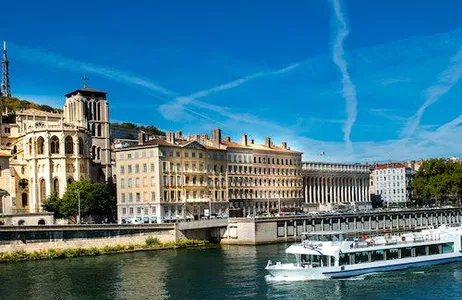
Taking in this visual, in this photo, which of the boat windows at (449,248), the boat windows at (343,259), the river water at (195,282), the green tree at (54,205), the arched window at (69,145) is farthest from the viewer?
the arched window at (69,145)

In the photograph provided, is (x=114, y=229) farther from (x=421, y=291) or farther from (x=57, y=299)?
(x=421, y=291)

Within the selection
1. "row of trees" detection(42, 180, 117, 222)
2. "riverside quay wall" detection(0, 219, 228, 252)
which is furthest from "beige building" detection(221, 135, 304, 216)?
"riverside quay wall" detection(0, 219, 228, 252)

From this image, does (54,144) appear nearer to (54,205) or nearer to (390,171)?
(54,205)

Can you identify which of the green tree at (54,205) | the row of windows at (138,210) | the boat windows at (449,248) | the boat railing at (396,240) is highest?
the green tree at (54,205)

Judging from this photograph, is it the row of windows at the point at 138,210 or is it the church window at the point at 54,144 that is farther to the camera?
the church window at the point at 54,144

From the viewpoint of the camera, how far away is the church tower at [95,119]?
13062 cm

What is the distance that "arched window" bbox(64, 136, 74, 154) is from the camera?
365 ft

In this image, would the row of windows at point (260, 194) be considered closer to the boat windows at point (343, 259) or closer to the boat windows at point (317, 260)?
the boat windows at point (343, 259)

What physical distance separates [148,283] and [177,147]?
56.9 metres

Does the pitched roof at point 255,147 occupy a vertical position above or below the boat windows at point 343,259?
above

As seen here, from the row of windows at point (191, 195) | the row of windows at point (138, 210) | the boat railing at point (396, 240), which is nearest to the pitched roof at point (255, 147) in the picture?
the row of windows at point (191, 195)

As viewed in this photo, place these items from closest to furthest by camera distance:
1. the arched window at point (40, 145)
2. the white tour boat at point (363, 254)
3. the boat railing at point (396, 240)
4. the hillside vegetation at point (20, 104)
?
the white tour boat at point (363, 254) → the boat railing at point (396, 240) → the arched window at point (40, 145) → the hillside vegetation at point (20, 104)

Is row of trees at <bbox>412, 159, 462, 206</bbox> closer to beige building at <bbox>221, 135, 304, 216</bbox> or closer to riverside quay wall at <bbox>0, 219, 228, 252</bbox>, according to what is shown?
beige building at <bbox>221, 135, 304, 216</bbox>

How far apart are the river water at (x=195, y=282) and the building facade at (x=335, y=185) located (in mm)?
75123
